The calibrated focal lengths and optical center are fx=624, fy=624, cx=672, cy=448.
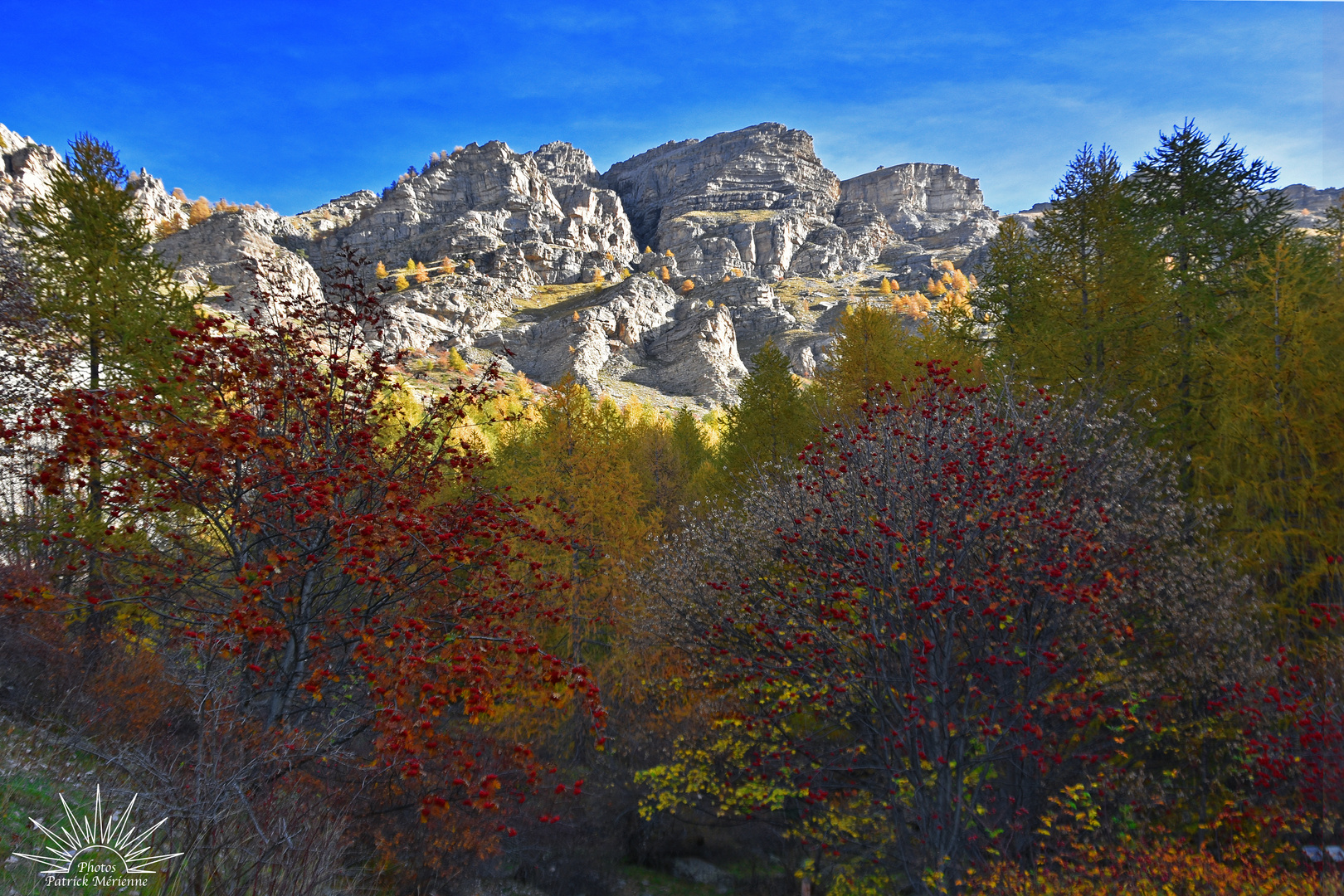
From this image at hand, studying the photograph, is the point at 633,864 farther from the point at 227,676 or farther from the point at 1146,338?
the point at 1146,338

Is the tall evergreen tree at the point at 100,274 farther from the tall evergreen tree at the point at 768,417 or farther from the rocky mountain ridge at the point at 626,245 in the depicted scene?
the rocky mountain ridge at the point at 626,245

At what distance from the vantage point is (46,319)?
468 inches

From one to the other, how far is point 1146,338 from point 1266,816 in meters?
10.2

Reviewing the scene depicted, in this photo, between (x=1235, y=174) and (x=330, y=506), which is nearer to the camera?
(x=330, y=506)

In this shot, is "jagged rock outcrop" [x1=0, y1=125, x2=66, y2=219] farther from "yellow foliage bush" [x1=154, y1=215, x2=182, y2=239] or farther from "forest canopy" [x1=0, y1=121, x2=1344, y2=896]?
"forest canopy" [x1=0, y1=121, x2=1344, y2=896]

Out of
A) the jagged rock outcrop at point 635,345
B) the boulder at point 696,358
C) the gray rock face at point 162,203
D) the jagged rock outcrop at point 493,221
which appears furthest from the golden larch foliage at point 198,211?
the boulder at point 696,358

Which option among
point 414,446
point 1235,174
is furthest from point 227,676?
point 1235,174

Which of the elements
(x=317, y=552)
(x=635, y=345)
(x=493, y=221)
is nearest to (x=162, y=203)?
(x=493, y=221)
